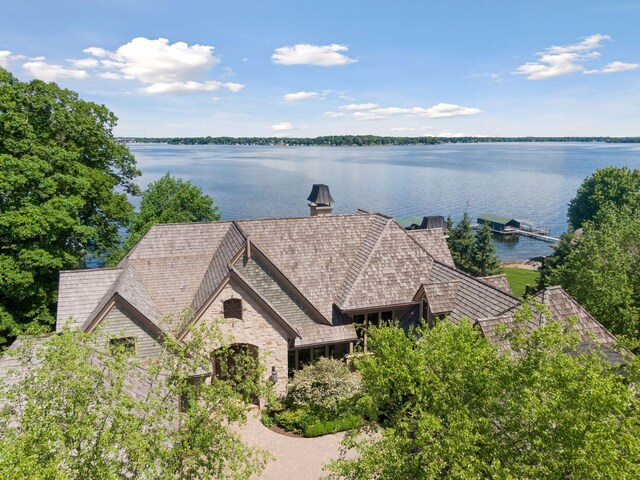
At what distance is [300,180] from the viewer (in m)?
173

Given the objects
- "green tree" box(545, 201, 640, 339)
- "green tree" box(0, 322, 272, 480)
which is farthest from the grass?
"green tree" box(0, 322, 272, 480)

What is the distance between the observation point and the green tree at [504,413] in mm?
9945

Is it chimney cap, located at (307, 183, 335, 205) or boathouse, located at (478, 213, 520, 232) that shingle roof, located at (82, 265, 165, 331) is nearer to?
chimney cap, located at (307, 183, 335, 205)

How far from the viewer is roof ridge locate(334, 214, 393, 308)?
2977 cm

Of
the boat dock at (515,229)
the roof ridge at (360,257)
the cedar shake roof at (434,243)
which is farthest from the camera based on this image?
the boat dock at (515,229)

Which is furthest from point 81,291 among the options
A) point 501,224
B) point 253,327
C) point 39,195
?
point 501,224

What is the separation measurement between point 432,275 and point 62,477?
85.9ft

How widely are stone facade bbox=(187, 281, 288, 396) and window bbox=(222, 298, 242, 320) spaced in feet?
0.67

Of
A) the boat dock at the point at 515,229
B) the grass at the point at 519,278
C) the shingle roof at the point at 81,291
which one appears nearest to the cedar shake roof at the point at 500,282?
the grass at the point at 519,278

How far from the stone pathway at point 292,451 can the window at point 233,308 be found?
19.8 ft

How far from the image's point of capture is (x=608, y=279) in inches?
1091

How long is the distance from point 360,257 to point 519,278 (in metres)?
41.5

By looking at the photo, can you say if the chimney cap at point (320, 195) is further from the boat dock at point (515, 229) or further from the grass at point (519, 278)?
the boat dock at point (515, 229)

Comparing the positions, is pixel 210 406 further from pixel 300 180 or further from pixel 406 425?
pixel 300 180
